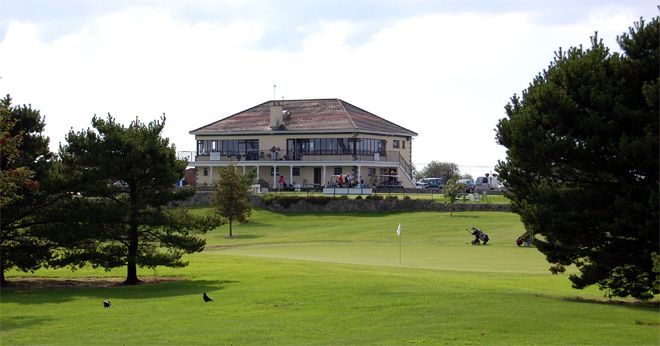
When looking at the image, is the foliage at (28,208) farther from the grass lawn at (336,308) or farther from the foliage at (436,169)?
the foliage at (436,169)

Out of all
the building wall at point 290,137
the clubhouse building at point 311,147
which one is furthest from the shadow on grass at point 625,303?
the building wall at point 290,137

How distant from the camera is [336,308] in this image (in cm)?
2142

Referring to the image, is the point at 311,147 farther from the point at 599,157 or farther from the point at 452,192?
the point at 599,157

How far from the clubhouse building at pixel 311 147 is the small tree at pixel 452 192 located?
2031 centimetres

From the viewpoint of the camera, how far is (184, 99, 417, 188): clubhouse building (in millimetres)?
93375

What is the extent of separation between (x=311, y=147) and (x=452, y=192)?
30.3 metres

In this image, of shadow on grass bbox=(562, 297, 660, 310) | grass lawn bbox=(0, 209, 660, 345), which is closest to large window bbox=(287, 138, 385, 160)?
grass lawn bbox=(0, 209, 660, 345)

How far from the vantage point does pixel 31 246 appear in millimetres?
32375

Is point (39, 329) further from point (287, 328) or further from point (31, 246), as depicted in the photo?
point (31, 246)

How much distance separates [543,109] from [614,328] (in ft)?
22.1

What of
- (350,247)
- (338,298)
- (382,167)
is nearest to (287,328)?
(338,298)

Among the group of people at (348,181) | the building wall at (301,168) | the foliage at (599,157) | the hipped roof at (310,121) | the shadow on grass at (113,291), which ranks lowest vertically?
the shadow on grass at (113,291)

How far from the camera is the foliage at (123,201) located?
32.3 m

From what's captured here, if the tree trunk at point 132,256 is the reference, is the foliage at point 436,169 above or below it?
above
